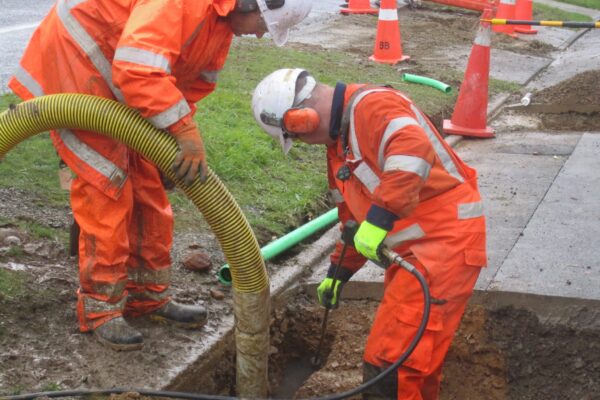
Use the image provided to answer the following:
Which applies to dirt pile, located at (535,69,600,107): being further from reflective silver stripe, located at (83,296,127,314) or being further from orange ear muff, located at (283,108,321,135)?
reflective silver stripe, located at (83,296,127,314)

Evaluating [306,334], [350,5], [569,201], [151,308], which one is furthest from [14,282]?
[350,5]

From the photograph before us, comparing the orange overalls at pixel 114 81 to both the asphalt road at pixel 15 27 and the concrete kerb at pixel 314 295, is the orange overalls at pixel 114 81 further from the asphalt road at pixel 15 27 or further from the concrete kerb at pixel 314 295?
the asphalt road at pixel 15 27

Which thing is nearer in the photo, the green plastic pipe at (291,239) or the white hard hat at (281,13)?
the white hard hat at (281,13)

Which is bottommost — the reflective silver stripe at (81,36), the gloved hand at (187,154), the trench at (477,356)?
the trench at (477,356)

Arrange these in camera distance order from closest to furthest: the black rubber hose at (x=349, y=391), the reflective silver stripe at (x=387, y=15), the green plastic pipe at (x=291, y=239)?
the black rubber hose at (x=349, y=391) → the green plastic pipe at (x=291, y=239) → the reflective silver stripe at (x=387, y=15)

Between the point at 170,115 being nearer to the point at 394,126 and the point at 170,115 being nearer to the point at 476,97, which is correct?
the point at 394,126

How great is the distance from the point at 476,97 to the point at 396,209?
527 cm

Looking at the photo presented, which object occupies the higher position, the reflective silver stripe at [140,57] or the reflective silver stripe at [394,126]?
the reflective silver stripe at [140,57]

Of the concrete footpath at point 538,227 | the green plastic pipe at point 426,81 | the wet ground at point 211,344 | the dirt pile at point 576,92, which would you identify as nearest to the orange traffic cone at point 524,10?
the dirt pile at point 576,92

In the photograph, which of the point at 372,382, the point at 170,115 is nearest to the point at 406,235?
the point at 372,382

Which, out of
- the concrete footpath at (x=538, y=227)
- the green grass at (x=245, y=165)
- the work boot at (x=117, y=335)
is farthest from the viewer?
the green grass at (x=245, y=165)

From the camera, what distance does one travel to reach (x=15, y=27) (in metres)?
10.3

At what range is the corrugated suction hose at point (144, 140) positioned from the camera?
3.69 m

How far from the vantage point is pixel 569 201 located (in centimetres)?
641
